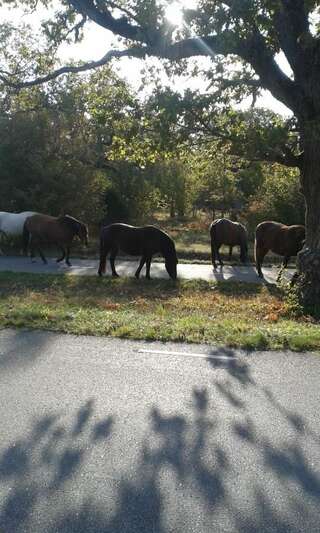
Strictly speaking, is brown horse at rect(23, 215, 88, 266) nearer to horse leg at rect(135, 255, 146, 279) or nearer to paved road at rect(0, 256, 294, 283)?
paved road at rect(0, 256, 294, 283)

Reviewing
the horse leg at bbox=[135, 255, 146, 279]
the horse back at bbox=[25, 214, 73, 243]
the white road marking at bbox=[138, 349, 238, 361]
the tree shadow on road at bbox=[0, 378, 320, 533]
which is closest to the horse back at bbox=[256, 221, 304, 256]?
the horse leg at bbox=[135, 255, 146, 279]

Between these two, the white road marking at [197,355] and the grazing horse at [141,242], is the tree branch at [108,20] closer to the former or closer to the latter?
the grazing horse at [141,242]

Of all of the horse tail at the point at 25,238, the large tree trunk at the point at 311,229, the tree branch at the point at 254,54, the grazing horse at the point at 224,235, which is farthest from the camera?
the horse tail at the point at 25,238

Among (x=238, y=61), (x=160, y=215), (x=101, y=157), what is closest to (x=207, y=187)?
(x=160, y=215)

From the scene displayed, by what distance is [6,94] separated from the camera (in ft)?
69.3

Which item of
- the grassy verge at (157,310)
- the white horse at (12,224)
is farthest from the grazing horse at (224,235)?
the white horse at (12,224)

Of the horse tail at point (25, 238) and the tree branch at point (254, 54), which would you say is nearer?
the tree branch at point (254, 54)

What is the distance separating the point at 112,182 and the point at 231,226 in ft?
39.9

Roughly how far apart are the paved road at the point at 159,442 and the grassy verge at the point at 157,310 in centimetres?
76

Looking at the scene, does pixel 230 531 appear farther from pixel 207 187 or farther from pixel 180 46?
pixel 207 187

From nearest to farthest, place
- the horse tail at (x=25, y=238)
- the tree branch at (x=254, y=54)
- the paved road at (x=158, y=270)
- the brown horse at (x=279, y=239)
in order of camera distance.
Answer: the tree branch at (x=254, y=54) < the brown horse at (x=279, y=239) < the paved road at (x=158, y=270) < the horse tail at (x=25, y=238)

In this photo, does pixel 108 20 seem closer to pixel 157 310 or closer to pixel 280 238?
pixel 157 310

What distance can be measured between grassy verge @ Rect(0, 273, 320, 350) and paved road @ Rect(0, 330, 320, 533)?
0.76m

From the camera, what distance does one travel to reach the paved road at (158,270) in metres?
13.7
